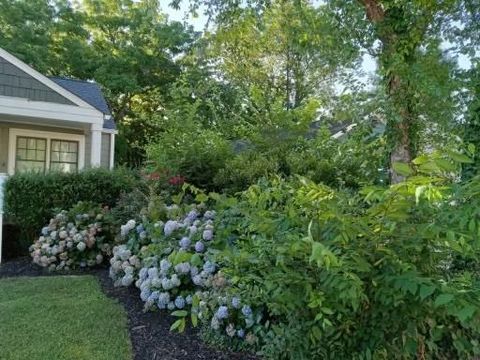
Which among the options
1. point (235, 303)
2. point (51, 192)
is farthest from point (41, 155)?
point (235, 303)

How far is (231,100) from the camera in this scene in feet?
58.4

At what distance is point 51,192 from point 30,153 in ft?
A: 18.4

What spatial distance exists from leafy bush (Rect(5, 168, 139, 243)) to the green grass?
214 centimetres

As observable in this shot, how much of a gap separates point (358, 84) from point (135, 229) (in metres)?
2.93

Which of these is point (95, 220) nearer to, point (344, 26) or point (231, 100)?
point (344, 26)

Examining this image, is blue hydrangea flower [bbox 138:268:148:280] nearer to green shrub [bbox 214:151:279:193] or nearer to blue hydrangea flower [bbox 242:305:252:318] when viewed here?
blue hydrangea flower [bbox 242:305:252:318]

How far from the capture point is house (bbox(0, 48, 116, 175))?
398 inches

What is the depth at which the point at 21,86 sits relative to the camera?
1016 centimetres

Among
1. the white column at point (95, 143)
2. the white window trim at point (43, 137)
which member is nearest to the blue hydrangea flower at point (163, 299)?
the white column at point (95, 143)

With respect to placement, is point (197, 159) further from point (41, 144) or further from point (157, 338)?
point (41, 144)

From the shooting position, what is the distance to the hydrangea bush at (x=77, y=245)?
5969 mm

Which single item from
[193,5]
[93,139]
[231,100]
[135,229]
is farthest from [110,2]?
[135,229]

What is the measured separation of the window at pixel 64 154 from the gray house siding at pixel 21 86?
235 cm

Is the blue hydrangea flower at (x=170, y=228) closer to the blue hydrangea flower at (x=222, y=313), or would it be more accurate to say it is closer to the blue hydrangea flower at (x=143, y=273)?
the blue hydrangea flower at (x=143, y=273)
